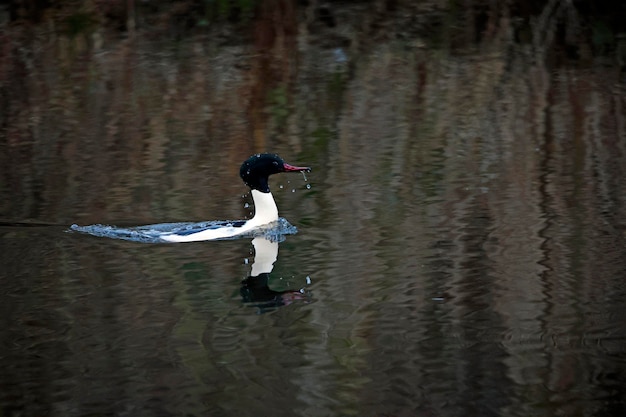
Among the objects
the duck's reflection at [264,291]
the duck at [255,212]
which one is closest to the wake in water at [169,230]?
the duck at [255,212]

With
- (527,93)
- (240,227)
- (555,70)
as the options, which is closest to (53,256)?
(240,227)

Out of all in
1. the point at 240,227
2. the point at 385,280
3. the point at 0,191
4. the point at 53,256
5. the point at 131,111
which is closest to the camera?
the point at 385,280

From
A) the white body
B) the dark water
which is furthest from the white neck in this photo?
the dark water

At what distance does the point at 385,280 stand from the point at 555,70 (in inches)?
318

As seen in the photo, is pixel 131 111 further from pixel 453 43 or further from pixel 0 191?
pixel 453 43

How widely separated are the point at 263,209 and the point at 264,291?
201 cm

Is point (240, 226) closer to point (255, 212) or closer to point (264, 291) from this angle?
point (255, 212)

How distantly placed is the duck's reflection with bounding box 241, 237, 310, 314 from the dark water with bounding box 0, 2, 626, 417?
21 millimetres

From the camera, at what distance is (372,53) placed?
16.2 meters

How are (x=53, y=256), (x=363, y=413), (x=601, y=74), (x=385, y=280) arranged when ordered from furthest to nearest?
(x=601, y=74) → (x=53, y=256) → (x=385, y=280) → (x=363, y=413)

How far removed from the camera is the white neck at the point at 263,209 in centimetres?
916

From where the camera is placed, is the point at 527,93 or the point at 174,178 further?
the point at 527,93

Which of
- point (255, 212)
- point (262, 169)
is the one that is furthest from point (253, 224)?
point (262, 169)

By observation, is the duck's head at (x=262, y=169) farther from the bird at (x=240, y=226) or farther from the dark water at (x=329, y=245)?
the dark water at (x=329, y=245)
